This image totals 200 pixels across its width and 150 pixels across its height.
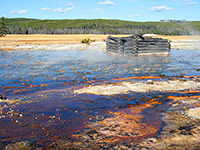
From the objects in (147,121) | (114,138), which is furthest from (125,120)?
(114,138)

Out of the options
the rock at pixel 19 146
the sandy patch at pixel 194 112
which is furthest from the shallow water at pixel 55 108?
the sandy patch at pixel 194 112

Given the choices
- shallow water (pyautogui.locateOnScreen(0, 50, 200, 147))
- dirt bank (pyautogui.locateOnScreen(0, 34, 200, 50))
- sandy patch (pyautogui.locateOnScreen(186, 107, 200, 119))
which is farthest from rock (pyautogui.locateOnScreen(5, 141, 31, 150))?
dirt bank (pyautogui.locateOnScreen(0, 34, 200, 50))

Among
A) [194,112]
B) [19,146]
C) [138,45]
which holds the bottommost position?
[19,146]

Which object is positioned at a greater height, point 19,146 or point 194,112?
point 194,112

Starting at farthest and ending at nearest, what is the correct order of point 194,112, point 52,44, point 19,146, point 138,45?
point 52,44, point 138,45, point 194,112, point 19,146

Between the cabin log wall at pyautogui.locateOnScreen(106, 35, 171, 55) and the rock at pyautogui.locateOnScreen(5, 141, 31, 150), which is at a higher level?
the cabin log wall at pyautogui.locateOnScreen(106, 35, 171, 55)

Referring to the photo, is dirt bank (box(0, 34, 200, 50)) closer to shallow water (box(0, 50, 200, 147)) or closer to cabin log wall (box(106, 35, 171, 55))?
cabin log wall (box(106, 35, 171, 55))

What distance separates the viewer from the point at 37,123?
19.5 ft

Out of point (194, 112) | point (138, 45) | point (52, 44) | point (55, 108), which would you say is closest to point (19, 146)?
point (55, 108)

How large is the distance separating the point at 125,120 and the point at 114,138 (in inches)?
47.4

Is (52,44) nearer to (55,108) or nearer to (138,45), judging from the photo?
(138,45)

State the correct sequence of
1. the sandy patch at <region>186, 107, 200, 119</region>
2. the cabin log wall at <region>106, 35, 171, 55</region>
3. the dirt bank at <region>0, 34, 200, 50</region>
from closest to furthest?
the sandy patch at <region>186, 107, 200, 119</region>
the cabin log wall at <region>106, 35, 171, 55</region>
the dirt bank at <region>0, 34, 200, 50</region>

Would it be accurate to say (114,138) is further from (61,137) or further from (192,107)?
(192,107)

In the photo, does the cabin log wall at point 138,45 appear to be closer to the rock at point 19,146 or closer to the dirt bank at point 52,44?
the dirt bank at point 52,44
